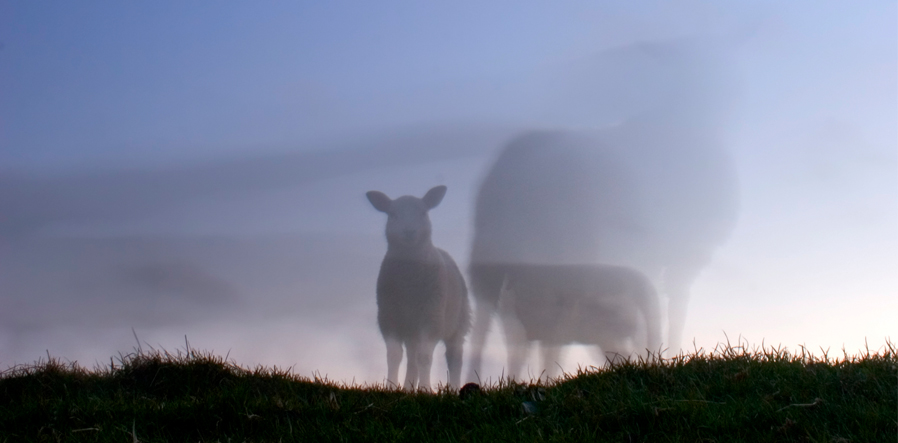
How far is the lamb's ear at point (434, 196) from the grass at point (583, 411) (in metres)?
2.21

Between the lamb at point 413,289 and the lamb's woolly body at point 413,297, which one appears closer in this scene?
the lamb at point 413,289

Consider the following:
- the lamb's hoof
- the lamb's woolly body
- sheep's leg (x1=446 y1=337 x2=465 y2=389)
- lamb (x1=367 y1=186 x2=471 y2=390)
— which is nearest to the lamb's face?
lamb (x1=367 y1=186 x2=471 y2=390)

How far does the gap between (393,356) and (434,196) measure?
1669 mm

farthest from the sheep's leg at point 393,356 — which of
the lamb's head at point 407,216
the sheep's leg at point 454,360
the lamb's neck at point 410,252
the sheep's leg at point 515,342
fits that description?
the sheep's leg at point 515,342

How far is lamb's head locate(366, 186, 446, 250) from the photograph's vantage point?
651 cm

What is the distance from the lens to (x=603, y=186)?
315 inches

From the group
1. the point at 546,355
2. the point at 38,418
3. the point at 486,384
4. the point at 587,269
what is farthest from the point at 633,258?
the point at 38,418

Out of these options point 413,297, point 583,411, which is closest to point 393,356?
point 413,297

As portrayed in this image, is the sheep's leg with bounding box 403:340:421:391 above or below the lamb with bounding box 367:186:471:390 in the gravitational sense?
below

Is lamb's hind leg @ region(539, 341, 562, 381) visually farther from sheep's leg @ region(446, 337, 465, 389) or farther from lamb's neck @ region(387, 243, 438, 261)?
lamb's neck @ region(387, 243, 438, 261)

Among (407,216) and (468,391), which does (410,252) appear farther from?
(468,391)

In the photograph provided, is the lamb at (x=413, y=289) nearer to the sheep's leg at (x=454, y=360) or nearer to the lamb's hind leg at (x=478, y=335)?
the sheep's leg at (x=454, y=360)

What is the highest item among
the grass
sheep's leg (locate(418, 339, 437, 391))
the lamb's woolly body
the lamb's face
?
the lamb's face

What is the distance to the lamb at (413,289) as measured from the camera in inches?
258
